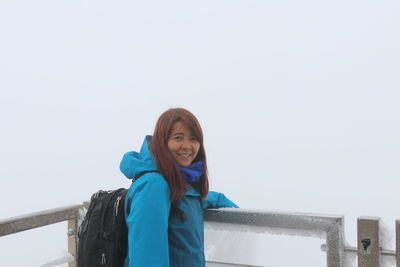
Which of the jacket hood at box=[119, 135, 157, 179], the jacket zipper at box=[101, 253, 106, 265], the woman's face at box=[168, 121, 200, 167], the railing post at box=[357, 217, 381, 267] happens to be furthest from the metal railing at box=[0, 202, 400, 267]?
the jacket zipper at box=[101, 253, 106, 265]

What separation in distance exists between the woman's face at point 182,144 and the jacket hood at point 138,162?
93 mm

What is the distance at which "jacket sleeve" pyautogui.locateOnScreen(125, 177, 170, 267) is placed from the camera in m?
1.69

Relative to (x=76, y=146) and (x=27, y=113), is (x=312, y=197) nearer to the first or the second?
(x=76, y=146)

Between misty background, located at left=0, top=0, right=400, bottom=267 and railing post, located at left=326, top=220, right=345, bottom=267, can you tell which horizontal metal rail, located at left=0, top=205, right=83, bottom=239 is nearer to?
misty background, located at left=0, top=0, right=400, bottom=267

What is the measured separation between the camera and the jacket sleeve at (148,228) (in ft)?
5.56

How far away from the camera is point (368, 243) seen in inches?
67.7

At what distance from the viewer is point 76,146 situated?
450 feet

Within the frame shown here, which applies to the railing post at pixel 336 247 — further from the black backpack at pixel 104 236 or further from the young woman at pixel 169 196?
the black backpack at pixel 104 236

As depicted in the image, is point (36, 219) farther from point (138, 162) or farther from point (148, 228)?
point (148, 228)

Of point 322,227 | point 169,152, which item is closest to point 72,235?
point 169,152

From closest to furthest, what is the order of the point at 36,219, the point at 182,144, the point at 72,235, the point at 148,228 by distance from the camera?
the point at 148,228 → the point at 182,144 → the point at 36,219 → the point at 72,235

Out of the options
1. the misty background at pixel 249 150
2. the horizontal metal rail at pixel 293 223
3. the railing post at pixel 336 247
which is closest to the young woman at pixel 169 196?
the horizontal metal rail at pixel 293 223

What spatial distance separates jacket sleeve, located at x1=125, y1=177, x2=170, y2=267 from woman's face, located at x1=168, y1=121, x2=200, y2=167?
0.70 feet

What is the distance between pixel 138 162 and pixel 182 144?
19cm
